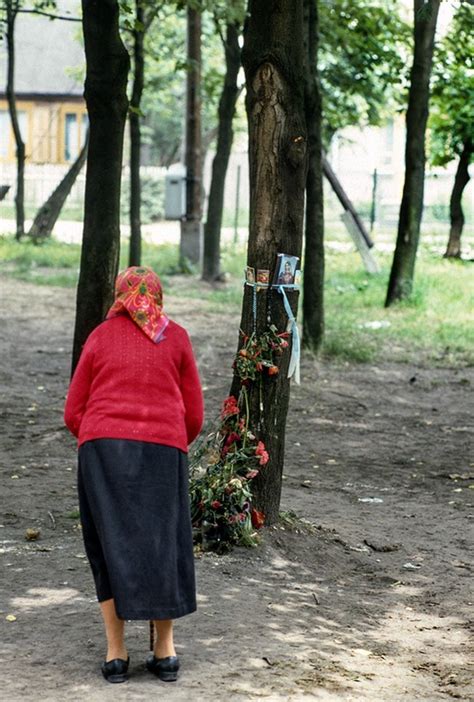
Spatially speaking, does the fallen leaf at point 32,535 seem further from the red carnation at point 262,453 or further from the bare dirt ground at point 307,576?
the red carnation at point 262,453

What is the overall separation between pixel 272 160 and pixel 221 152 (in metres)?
16.4

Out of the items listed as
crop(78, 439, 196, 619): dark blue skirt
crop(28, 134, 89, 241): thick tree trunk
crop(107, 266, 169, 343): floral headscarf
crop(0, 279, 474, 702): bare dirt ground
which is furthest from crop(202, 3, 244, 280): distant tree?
crop(78, 439, 196, 619): dark blue skirt

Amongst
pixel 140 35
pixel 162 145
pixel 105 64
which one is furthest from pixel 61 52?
pixel 105 64

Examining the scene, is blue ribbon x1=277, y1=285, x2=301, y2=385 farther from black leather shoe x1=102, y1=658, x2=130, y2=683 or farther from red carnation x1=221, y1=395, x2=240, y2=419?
black leather shoe x1=102, y1=658, x2=130, y2=683

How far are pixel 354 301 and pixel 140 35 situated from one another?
5.27 metres

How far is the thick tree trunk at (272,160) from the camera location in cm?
732

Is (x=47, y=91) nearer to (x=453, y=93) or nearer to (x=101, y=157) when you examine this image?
(x=453, y=93)

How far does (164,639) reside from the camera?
206 inches

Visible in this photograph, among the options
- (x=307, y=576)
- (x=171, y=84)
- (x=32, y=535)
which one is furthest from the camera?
(x=171, y=84)

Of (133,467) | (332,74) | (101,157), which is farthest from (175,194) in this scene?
(133,467)

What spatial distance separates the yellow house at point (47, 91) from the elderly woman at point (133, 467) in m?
48.7

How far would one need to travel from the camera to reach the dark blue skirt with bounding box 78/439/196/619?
A: 16.8ft

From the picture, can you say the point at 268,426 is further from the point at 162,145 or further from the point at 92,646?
the point at 162,145

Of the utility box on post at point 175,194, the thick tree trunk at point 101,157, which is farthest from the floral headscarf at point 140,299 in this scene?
the utility box on post at point 175,194
